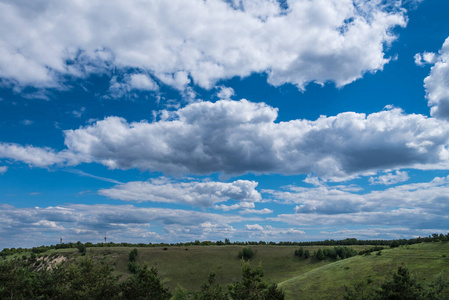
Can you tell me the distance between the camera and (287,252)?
5625 inches

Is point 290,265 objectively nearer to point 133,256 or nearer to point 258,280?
point 133,256

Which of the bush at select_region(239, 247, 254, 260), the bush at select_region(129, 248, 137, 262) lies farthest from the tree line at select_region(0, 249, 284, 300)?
the bush at select_region(239, 247, 254, 260)

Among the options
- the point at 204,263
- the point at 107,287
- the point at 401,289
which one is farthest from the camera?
the point at 204,263

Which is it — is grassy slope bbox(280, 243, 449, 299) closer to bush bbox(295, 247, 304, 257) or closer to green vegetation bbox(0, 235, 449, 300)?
green vegetation bbox(0, 235, 449, 300)

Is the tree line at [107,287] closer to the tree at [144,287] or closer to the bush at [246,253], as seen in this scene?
the tree at [144,287]

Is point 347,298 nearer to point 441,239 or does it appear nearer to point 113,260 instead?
point 441,239

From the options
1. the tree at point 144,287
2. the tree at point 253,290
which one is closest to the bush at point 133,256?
the tree at point 144,287

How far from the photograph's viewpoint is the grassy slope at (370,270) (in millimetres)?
67750

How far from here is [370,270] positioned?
7519 centimetres

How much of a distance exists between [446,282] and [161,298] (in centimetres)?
5309

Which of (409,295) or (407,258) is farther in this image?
(407,258)

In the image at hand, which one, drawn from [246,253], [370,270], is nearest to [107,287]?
[370,270]

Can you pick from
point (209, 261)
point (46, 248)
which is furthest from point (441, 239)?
point (46, 248)

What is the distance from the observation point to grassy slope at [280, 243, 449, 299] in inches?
2667
